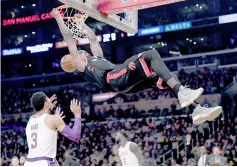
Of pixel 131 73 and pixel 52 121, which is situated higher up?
pixel 131 73

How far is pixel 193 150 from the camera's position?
691 inches

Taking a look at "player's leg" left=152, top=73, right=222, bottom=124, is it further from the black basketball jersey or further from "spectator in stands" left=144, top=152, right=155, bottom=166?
"spectator in stands" left=144, top=152, right=155, bottom=166

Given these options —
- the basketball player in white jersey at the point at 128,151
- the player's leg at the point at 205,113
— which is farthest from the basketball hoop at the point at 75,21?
the basketball player in white jersey at the point at 128,151

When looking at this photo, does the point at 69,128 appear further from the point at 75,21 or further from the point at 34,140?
the point at 75,21

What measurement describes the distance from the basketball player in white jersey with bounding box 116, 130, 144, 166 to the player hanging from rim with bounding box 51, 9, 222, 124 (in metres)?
3.53

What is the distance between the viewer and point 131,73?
6.29 meters

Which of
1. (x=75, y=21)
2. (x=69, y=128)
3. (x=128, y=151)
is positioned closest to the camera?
(x=69, y=128)

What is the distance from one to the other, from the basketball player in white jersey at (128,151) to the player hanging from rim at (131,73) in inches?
139

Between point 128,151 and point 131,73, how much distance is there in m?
4.46

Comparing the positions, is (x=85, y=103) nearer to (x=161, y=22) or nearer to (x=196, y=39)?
(x=161, y=22)

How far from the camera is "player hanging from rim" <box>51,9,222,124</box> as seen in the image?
5812 millimetres

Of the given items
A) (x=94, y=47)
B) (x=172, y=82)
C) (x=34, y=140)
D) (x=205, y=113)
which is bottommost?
(x=34, y=140)

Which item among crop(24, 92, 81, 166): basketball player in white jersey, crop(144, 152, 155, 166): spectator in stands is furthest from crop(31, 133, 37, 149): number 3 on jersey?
crop(144, 152, 155, 166): spectator in stands

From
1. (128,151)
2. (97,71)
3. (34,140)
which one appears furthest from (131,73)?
(128,151)
